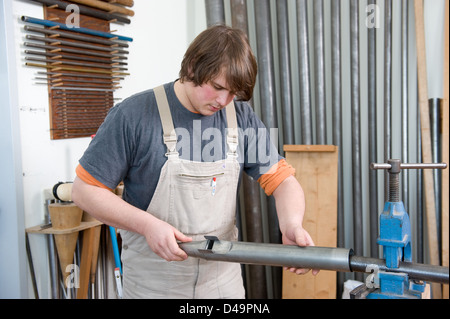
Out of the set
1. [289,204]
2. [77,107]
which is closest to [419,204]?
[289,204]

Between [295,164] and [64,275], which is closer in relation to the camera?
[64,275]

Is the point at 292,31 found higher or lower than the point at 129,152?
higher

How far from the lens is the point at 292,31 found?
2.97 m

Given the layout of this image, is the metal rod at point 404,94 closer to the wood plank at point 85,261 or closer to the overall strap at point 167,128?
the overall strap at point 167,128

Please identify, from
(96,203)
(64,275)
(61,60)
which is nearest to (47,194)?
(64,275)

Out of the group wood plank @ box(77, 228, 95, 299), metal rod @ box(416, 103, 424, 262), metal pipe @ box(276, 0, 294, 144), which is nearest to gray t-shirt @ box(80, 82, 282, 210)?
wood plank @ box(77, 228, 95, 299)

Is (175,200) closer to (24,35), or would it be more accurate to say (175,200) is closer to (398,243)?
(398,243)

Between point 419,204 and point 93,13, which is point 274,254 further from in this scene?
point 93,13

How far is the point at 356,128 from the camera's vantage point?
2762 mm

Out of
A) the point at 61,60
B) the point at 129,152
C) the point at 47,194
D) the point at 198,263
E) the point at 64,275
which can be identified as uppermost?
the point at 61,60

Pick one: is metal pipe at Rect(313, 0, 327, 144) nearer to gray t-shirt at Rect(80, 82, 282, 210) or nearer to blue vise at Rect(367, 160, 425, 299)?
gray t-shirt at Rect(80, 82, 282, 210)

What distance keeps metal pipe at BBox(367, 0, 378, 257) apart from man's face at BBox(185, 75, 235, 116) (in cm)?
151
